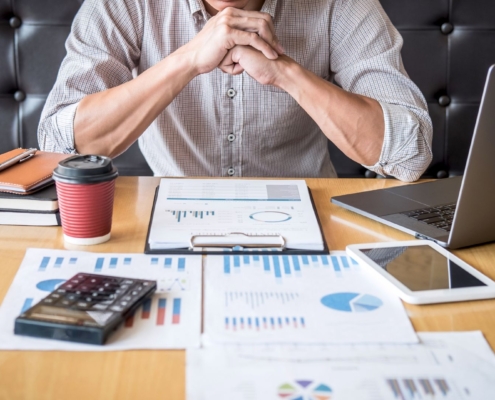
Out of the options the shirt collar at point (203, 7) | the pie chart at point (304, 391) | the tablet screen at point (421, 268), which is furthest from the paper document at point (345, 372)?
the shirt collar at point (203, 7)

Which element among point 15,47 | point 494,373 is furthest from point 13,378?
point 15,47

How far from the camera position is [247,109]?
144 cm

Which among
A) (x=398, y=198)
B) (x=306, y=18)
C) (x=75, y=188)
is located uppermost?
(x=306, y=18)

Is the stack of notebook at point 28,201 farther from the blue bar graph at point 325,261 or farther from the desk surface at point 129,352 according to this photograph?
the blue bar graph at point 325,261

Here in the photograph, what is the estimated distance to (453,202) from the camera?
3.38 ft

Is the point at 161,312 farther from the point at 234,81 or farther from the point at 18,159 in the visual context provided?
the point at 234,81

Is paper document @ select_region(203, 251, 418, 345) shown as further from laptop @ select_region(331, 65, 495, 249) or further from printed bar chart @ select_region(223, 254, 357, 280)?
laptop @ select_region(331, 65, 495, 249)

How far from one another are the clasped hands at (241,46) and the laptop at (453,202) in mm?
323

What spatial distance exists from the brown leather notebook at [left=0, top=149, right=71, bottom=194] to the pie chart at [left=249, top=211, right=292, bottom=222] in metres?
0.30

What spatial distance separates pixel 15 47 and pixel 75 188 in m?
1.01

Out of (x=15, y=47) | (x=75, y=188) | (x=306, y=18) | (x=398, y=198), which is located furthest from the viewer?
(x=15, y=47)

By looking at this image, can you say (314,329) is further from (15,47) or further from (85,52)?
(15,47)

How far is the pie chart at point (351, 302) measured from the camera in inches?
27.7

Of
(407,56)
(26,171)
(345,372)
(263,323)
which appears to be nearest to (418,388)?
(345,372)
